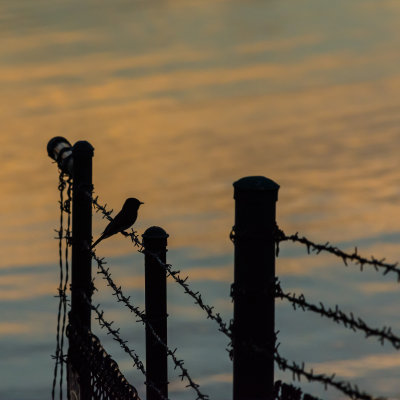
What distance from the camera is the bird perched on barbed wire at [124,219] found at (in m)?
11.9

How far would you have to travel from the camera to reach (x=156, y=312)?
8055 mm

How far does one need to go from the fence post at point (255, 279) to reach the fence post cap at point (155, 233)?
2289 millimetres

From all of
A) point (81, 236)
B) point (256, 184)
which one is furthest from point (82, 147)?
point (256, 184)

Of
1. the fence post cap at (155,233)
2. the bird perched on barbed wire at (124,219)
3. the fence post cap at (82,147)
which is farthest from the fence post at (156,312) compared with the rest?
the bird perched on barbed wire at (124,219)

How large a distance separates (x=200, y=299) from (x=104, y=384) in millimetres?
2772

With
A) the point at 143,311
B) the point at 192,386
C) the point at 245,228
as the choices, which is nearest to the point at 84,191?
the point at 143,311

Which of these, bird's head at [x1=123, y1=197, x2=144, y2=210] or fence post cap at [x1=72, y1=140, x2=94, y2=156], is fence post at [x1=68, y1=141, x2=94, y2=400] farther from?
bird's head at [x1=123, y1=197, x2=144, y2=210]

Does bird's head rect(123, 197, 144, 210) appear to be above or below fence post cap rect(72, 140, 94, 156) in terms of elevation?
above

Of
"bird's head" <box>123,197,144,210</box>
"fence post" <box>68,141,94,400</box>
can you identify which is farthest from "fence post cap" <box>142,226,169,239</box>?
"bird's head" <box>123,197,144,210</box>

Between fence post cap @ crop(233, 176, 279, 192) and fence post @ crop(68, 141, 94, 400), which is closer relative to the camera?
fence post cap @ crop(233, 176, 279, 192)

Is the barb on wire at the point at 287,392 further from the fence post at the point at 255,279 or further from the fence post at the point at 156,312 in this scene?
the fence post at the point at 156,312

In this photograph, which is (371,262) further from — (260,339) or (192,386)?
(192,386)

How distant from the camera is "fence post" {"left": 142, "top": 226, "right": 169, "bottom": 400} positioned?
799cm

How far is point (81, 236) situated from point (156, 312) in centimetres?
238
